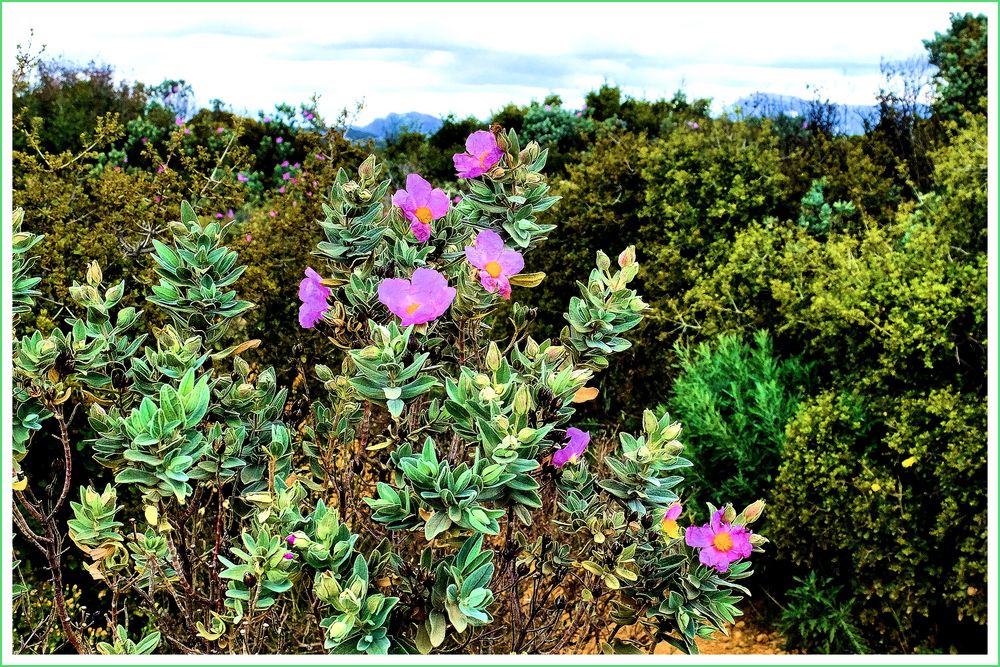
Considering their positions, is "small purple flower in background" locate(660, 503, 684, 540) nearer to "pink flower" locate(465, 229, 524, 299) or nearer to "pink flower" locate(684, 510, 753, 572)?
"pink flower" locate(684, 510, 753, 572)

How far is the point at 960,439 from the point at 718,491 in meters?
1.00

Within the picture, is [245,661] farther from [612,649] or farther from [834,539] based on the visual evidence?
[834,539]

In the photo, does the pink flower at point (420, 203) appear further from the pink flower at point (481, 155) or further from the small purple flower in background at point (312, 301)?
the small purple flower in background at point (312, 301)

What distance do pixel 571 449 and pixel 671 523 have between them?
300 mm

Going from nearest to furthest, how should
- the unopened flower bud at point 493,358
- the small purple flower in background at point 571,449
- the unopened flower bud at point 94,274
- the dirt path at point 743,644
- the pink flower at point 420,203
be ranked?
the unopened flower bud at point 493,358 < the small purple flower in background at point 571,449 < the pink flower at point 420,203 < the unopened flower bud at point 94,274 < the dirt path at point 743,644

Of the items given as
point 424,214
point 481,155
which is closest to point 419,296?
point 424,214

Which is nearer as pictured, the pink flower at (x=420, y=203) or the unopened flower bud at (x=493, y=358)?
the unopened flower bud at (x=493, y=358)

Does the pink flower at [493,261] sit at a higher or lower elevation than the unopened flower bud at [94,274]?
higher

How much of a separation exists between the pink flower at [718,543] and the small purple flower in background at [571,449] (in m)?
0.32

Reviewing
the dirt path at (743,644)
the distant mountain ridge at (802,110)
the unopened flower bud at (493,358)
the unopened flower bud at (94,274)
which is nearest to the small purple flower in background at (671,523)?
the unopened flower bud at (493,358)

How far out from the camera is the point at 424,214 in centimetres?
233

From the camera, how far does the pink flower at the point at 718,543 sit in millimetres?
2201

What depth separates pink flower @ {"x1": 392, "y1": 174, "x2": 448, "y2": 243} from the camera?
231 cm

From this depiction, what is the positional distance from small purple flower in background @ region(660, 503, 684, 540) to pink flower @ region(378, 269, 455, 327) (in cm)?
73
